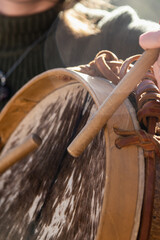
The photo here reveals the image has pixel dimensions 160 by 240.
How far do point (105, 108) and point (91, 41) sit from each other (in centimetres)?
92

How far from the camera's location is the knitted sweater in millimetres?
1314

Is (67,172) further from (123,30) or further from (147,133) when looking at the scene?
(123,30)

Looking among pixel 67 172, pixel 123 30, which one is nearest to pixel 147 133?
pixel 67 172

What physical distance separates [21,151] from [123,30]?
70 centimetres

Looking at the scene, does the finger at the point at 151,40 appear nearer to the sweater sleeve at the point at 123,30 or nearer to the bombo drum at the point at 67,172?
the bombo drum at the point at 67,172

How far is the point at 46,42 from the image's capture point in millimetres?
1465

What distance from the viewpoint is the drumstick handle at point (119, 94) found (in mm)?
436

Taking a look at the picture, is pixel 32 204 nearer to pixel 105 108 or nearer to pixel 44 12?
pixel 105 108

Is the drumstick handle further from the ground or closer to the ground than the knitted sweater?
further from the ground

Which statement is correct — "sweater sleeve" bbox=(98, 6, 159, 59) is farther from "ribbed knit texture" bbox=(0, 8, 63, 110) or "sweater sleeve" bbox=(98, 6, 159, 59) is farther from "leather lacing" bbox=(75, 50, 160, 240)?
"leather lacing" bbox=(75, 50, 160, 240)

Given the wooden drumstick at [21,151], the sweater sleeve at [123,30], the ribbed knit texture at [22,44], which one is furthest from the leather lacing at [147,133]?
the ribbed knit texture at [22,44]

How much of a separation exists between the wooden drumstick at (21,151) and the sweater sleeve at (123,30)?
0.51 meters

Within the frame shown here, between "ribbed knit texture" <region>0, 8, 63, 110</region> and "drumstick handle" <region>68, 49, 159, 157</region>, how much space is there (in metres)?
0.96

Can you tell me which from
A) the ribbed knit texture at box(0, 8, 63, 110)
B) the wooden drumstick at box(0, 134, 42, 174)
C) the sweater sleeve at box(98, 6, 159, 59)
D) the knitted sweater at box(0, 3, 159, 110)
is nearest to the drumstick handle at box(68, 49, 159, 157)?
the wooden drumstick at box(0, 134, 42, 174)
